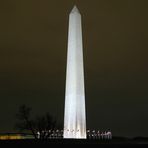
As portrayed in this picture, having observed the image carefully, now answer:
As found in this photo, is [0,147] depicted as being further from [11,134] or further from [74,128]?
[11,134]

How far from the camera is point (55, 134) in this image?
58688 millimetres

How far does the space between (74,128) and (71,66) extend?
6661 mm

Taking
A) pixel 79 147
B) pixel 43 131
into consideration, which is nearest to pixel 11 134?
pixel 43 131

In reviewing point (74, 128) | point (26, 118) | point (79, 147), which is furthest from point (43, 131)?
point (79, 147)

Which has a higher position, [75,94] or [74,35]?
[74,35]

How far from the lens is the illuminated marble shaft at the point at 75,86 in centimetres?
4200

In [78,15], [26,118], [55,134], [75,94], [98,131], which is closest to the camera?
[75,94]

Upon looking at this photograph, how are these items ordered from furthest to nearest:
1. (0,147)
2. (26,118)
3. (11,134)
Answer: (11,134) → (26,118) → (0,147)

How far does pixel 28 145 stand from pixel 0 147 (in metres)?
1.26

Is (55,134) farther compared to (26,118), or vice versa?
(55,134)

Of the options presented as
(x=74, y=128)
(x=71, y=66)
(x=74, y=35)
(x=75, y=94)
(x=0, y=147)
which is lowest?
(x=0, y=147)

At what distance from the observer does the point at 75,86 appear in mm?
42156

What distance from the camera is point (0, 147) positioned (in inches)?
693

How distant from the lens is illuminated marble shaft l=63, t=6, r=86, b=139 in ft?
138
